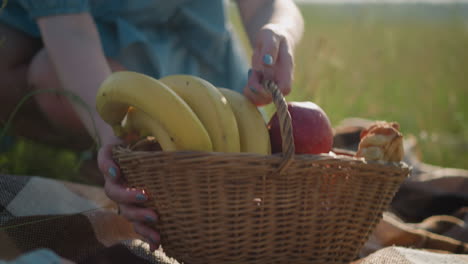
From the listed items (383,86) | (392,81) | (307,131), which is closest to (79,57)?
(307,131)

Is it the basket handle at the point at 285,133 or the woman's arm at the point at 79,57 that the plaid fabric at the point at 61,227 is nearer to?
the woman's arm at the point at 79,57

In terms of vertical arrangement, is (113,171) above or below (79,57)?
below

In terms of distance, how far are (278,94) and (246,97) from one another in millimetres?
145

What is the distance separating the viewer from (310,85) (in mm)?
2613

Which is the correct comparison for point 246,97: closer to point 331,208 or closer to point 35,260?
point 331,208

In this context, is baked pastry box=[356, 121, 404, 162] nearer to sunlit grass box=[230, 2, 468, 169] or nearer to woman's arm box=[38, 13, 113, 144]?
woman's arm box=[38, 13, 113, 144]

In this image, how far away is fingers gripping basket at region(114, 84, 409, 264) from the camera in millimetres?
854

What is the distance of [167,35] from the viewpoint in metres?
1.82

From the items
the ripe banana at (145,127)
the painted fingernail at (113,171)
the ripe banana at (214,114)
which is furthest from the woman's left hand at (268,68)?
the painted fingernail at (113,171)

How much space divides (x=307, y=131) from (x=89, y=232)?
57 cm

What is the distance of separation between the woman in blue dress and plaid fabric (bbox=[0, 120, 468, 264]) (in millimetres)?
206

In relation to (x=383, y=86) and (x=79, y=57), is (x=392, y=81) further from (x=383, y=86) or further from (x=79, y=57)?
(x=79, y=57)

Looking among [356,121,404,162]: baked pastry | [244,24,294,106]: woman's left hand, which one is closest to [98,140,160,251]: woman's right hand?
[244,24,294,106]: woman's left hand

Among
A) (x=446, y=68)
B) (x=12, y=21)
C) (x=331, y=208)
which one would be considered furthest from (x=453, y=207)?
(x=446, y=68)
